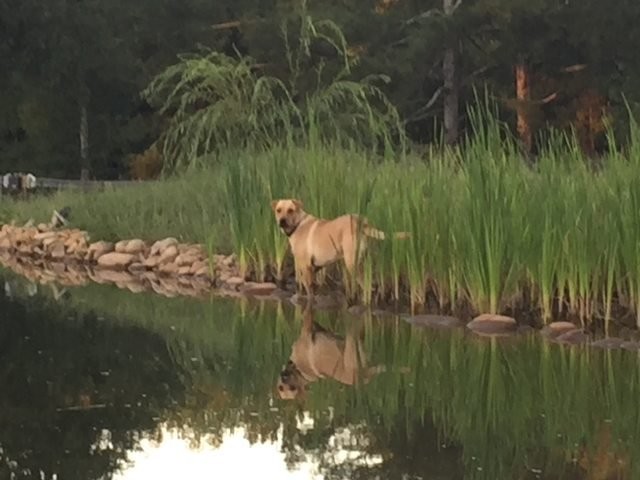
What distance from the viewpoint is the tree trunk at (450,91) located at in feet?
70.2

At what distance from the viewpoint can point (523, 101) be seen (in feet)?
66.6

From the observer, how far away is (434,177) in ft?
28.7

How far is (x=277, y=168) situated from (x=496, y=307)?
8.94ft

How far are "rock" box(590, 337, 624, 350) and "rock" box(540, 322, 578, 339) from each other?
221 mm

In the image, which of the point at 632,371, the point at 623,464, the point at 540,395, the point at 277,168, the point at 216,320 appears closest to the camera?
the point at 623,464

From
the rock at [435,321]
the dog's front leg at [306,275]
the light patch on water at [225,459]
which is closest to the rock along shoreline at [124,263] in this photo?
the dog's front leg at [306,275]

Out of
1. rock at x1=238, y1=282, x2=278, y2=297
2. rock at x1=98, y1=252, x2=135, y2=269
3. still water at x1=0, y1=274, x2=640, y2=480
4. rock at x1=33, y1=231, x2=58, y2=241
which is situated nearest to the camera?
still water at x1=0, y1=274, x2=640, y2=480

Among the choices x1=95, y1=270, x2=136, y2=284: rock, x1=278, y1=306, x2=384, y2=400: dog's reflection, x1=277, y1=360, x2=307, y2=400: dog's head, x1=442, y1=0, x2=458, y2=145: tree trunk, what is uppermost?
x1=442, y1=0, x2=458, y2=145: tree trunk

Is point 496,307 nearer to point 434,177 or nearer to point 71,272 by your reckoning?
point 434,177

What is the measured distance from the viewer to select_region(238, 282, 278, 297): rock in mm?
9555

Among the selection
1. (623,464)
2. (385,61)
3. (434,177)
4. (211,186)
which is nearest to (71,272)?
(211,186)

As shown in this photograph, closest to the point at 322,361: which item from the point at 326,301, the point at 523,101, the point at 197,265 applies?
the point at 326,301

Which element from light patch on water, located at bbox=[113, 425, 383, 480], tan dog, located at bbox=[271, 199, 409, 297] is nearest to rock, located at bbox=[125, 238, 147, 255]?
tan dog, located at bbox=[271, 199, 409, 297]

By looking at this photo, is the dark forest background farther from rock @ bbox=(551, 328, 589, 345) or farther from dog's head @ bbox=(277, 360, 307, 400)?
dog's head @ bbox=(277, 360, 307, 400)
